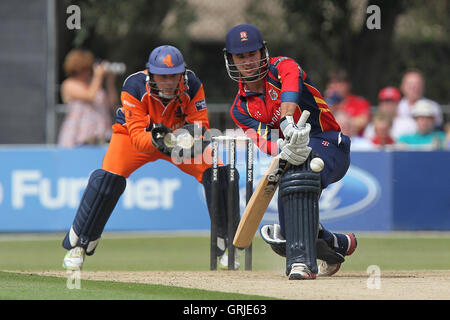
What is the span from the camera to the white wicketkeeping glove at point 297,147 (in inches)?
287

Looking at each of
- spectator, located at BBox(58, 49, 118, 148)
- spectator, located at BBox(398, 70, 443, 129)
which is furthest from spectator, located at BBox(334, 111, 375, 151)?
spectator, located at BBox(58, 49, 118, 148)

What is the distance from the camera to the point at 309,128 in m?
7.35

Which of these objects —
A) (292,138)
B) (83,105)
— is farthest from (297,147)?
(83,105)

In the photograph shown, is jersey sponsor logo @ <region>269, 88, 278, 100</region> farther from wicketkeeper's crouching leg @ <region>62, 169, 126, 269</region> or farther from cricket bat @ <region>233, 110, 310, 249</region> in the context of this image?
wicketkeeper's crouching leg @ <region>62, 169, 126, 269</region>

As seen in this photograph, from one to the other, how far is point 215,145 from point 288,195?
1477mm

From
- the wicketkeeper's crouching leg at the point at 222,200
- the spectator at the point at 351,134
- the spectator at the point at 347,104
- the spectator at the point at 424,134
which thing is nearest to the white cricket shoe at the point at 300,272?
the wicketkeeper's crouching leg at the point at 222,200

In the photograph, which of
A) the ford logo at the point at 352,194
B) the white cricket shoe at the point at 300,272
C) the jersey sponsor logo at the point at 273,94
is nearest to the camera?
the white cricket shoe at the point at 300,272

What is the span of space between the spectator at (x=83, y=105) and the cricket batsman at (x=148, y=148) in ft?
17.8

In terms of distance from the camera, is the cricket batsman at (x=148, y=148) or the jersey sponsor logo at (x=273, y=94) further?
the cricket batsman at (x=148, y=148)

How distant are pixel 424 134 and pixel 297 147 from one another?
24.7 feet

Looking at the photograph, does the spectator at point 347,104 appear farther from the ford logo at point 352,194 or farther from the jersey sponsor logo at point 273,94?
the jersey sponsor logo at point 273,94

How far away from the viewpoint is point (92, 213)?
9258 mm

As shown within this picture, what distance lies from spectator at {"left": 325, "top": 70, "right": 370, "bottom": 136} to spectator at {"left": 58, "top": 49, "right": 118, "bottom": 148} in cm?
333

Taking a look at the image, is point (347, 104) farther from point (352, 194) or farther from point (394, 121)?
point (352, 194)
